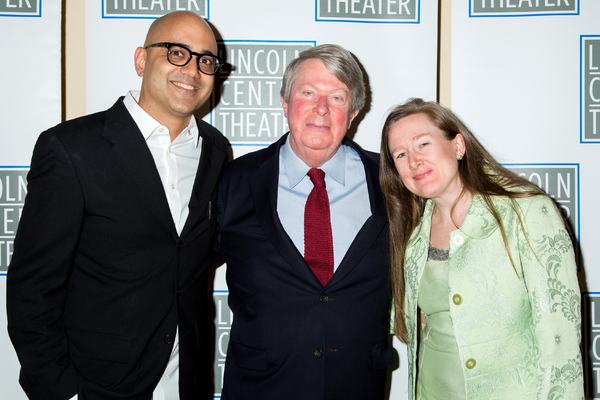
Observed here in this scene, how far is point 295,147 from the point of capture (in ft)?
6.01

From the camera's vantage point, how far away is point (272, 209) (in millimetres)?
1682

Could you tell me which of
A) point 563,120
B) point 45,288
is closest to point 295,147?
point 45,288

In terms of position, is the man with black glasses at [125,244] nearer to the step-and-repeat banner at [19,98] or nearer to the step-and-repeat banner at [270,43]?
the step-and-repeat banner at [270,43]

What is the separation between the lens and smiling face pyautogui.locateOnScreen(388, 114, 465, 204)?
5.15 feet

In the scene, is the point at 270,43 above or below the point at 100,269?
above

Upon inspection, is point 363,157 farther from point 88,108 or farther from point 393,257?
point 88,108

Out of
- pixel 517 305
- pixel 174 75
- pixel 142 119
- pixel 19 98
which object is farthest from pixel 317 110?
pixel 19 98

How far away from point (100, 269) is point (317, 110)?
101cm

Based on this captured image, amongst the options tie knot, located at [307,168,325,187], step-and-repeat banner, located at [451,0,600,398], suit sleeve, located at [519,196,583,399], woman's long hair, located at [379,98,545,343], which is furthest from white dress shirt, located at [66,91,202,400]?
step-and-repeat banner, located at [451,0,600,398]

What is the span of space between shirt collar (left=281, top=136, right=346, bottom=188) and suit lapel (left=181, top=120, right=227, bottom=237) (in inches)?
11.8

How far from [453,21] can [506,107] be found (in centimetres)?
57

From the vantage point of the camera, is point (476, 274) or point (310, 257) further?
point (310, 257)

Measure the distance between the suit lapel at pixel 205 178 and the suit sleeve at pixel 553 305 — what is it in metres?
1.19

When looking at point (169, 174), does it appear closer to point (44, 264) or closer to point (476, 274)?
point (44, 264)
